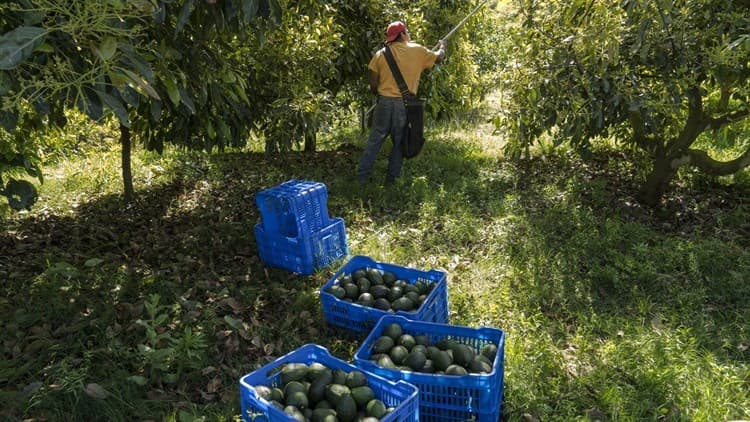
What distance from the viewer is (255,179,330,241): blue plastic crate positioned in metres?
3.79

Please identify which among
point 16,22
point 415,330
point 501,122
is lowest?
point 415,330

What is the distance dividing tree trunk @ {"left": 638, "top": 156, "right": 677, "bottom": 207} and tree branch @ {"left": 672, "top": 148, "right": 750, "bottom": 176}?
7 cm

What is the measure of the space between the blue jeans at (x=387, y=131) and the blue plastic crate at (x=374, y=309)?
248 cm

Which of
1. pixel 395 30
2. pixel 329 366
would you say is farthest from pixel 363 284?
pixel 395 30

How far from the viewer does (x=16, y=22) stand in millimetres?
2404

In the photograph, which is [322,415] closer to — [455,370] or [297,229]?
[455,370]

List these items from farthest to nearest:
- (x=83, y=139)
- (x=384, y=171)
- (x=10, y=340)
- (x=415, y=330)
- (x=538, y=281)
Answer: (x=83, y=139) → (x=384, y=171) → (x=538, y=281) → (x=10, y=340) → (x=415, y=330)

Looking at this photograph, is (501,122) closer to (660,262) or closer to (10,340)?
(660,262)

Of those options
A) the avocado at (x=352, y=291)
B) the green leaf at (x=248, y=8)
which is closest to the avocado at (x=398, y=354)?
the avocado at (x=352, y=291)

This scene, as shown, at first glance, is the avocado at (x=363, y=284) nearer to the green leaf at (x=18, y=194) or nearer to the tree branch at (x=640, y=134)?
the green leaf at (x=18, y=194)

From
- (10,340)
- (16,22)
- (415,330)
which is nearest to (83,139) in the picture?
(10,340)

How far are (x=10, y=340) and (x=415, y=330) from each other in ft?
7.68

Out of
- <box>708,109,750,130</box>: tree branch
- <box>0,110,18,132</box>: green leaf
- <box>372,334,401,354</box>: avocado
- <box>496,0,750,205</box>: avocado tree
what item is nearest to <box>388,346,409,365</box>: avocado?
<box>372,334,401,354</box>: avocado

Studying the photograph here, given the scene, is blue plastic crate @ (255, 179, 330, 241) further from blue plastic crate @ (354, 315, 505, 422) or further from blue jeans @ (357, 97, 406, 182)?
blue jeans @ (357, 97, 406, 182)
